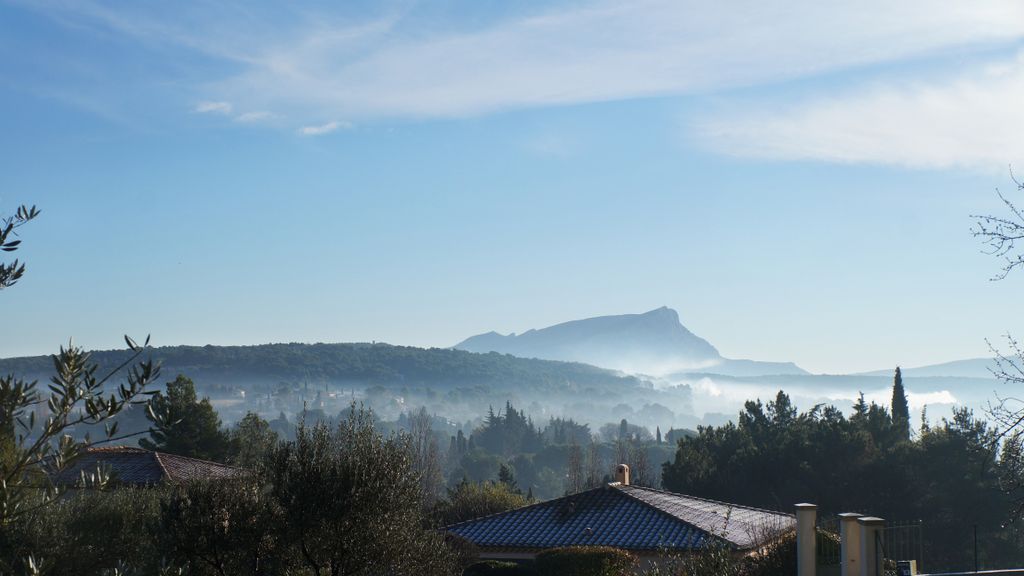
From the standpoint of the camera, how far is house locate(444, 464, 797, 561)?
1061 inches

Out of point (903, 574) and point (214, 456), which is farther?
point (214, 456)

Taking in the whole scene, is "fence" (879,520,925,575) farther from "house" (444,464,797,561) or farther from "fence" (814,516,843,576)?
"house" (444,464,797,561)

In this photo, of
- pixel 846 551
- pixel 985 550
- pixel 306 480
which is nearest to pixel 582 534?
pixel 306 480

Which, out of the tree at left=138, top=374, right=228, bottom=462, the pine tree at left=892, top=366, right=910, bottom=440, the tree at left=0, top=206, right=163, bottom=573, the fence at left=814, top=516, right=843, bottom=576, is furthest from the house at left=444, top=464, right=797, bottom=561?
the pine tree at left=892, top=366, right=910, bottom=440

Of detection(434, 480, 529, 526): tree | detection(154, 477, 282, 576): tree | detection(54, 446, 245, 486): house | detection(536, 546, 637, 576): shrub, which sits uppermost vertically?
detection(154, 477, 282, 576): tree

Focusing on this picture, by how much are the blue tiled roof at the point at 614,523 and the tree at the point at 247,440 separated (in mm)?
19692

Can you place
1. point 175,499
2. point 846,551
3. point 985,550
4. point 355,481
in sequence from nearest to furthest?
point 846,551 → point 355,481 → point 175,499 → point 985,550

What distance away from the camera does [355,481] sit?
15805 millimetres

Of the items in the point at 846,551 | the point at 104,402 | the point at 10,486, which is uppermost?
the point at 104,402

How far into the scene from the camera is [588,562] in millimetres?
23031

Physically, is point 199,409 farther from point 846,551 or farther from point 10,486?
point 10,486

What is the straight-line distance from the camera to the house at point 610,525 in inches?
1061

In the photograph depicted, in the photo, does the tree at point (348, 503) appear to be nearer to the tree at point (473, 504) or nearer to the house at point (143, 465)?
the house at point (143, 465)

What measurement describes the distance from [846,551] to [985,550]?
1320 inches
